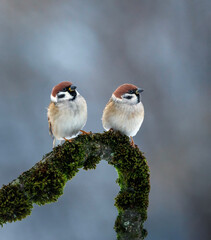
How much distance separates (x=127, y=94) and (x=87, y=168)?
0.88 metres

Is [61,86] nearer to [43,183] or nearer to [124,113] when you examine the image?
[124,113]

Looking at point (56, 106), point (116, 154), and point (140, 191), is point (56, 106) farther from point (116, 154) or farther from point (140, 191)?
point (140, 191)

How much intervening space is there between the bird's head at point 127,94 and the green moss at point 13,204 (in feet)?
4.69

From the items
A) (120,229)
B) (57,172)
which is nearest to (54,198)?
(57,172)

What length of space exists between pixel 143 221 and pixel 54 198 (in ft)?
2.92

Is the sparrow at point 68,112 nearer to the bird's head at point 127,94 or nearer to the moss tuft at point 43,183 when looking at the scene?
the bird's head at point 127,94

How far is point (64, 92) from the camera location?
3.56m

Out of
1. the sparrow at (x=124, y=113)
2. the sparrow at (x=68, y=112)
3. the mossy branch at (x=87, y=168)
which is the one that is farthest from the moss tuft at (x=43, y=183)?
the sparrow at (x=124, y=113)

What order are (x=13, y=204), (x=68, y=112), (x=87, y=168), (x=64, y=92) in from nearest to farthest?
(x=13, y=204), (x=87, y=168), (x=64, y=92), (x=68, y=112)

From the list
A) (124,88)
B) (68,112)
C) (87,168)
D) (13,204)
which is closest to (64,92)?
(68,112)

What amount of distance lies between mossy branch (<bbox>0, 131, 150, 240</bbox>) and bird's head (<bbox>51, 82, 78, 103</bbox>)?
53 centimetres

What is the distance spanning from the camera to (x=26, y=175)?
9.82 feet

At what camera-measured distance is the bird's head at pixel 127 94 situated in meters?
3.56

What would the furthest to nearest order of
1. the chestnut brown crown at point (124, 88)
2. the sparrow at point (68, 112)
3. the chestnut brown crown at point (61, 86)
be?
1. the sparrow at point (68, 112)
2. the chestnut brown crown at point (124, 88)
3. the chestnut brown crown at point (61, 86)
